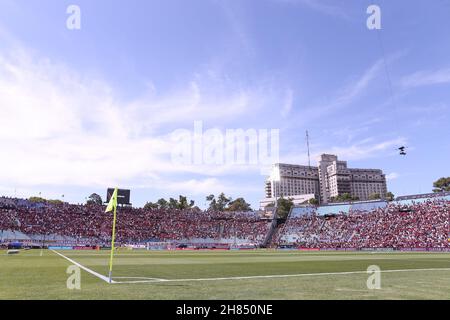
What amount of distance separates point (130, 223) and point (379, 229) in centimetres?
6017

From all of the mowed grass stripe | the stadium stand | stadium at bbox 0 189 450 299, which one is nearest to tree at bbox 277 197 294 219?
stadium at bbox 0 189 450 299

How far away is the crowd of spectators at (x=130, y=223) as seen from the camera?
268 ft

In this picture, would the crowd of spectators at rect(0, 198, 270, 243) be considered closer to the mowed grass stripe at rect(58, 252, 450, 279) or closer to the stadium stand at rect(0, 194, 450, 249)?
the stadium stand at rect(0, 194, 450, 249)

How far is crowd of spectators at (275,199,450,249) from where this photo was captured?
7206 cm

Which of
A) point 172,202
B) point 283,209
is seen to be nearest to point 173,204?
point 172,202

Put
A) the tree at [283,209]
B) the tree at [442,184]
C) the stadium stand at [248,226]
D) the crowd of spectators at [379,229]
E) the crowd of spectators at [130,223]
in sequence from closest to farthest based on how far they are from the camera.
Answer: the crowd of spectators at [379,229] < the stadium stand at [248,226] < the crowd of spectators at [130,223] < the tree at [283,209] < the tree at [442,184]

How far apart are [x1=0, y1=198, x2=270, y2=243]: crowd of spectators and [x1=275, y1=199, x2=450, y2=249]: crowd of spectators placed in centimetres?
1413

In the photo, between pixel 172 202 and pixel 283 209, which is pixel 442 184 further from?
pixel 172 202

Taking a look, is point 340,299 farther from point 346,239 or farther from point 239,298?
point 346,239

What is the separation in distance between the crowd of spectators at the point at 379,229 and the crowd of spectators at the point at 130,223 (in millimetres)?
14129

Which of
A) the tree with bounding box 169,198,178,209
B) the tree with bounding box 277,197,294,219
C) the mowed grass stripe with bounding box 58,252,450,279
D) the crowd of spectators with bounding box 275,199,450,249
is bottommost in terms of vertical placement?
the mowed grass stripe with bounding box 58,252,450,279

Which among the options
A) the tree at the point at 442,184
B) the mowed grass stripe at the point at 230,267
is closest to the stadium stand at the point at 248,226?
the mowed grass stripe at the point at 230,267

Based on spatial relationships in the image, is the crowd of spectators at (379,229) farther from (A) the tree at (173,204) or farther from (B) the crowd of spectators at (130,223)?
(A) the tree at (173,204)

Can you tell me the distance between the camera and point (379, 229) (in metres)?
82.8
